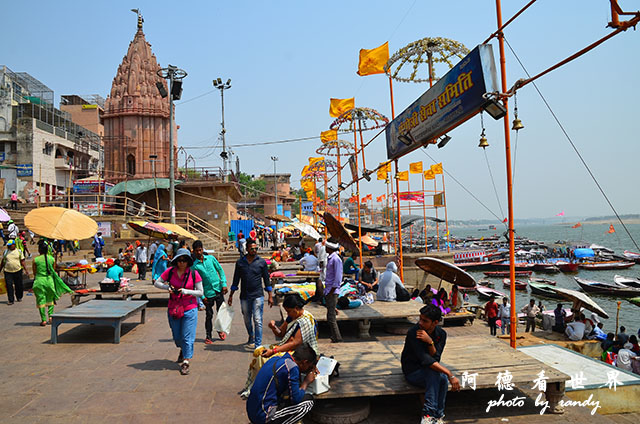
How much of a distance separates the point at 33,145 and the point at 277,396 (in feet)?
124

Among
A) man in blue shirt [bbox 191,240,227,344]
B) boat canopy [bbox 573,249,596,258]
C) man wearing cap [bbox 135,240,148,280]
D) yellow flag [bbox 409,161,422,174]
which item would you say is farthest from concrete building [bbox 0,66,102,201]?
boat canopy [bbox 573,249,596,258]

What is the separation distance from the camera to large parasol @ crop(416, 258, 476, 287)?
30.6 feet

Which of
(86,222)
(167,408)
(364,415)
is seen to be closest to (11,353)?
(167,408)

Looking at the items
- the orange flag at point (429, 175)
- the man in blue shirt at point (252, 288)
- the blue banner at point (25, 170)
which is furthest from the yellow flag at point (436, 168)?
the blue banner at point (25, 170)

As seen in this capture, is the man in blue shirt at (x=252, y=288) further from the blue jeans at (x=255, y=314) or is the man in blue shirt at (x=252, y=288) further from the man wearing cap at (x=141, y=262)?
the man wearing cap at (x=141, y=262)

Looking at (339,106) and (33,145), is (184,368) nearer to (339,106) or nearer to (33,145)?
(339,106)

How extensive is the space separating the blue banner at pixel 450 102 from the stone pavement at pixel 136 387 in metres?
4.17

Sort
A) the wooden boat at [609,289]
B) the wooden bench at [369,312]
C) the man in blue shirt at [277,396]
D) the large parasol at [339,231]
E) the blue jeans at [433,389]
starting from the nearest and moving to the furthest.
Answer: the man in blue shirt at [277,396]
the blue jeans at [433,389]
the wooden bench at [369,312]
the large parasol at [339,231]
the wooden boat at [609,289]

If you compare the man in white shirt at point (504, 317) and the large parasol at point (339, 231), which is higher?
the large parasol at point (339, 231)

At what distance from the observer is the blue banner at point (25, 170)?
32131mm

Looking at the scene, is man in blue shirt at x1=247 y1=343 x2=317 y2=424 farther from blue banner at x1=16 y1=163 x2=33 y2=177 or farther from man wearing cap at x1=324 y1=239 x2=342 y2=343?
blue banner at x1=16 y1=163 x2=33 y2=177

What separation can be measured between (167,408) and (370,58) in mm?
10185

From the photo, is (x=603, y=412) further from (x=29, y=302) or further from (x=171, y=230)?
(x=29, y=302)

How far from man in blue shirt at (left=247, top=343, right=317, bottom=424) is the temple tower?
33.0 meters
